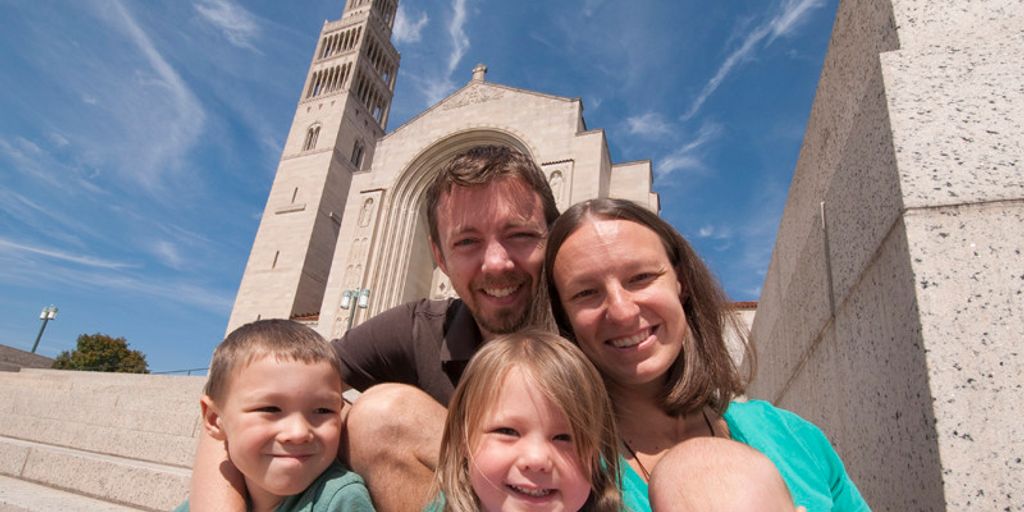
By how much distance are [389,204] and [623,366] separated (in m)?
16.8

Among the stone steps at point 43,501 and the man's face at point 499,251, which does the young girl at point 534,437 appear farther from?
the stone steps at point 43,501

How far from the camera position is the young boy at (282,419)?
1.52 m

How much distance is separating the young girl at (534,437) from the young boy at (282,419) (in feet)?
1.39

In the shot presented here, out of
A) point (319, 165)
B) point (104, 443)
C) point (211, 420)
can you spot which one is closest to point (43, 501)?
point (104, 443)

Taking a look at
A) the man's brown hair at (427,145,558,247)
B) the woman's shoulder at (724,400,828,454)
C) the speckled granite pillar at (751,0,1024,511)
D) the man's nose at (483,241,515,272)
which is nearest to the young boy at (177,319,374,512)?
the man's nose at (483,241,515,272)

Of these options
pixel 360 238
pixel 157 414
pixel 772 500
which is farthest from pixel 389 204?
pixel 772 500

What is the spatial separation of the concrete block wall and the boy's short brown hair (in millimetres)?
1812

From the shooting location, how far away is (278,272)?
63.7ft

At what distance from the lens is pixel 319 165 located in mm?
21391

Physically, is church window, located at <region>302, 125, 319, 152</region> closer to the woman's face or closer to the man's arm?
the man's arm

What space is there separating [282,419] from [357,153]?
24.0 m

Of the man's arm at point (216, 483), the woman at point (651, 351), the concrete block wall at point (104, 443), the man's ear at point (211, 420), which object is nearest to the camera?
the woman at point (651, 351)

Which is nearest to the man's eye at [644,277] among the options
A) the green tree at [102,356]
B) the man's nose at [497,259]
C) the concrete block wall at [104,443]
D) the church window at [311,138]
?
the man's nose at [497,259]

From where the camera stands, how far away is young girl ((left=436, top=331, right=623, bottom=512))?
1.25 m
